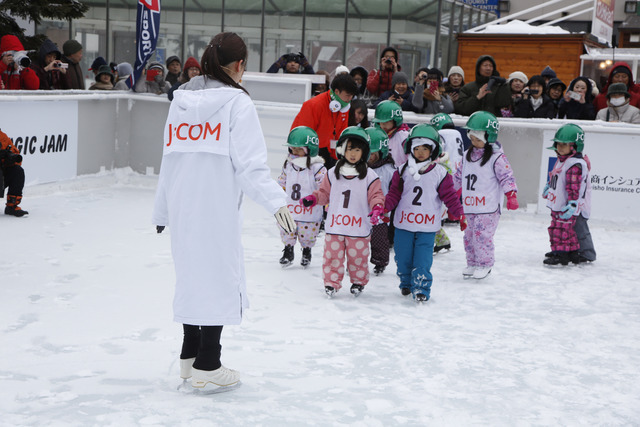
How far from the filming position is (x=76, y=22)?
1920 cm

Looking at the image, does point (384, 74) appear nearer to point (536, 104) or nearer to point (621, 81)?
point (536, 104)

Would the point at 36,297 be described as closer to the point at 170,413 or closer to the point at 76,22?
the point at 170,413

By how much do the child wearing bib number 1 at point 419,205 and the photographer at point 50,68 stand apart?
6.00 meters

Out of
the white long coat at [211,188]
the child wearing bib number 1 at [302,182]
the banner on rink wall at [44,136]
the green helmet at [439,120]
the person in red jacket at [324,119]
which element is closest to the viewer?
the white long coat at [211,188]

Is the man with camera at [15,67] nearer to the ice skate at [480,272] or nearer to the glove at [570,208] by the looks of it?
the ice skate at [480,272]

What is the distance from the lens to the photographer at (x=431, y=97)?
9.59 m

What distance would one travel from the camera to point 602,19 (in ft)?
50.3

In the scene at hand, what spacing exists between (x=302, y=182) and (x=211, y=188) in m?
3.01

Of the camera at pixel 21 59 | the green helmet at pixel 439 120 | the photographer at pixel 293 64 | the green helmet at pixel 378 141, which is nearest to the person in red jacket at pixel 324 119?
the green helmet at pixel 439 120

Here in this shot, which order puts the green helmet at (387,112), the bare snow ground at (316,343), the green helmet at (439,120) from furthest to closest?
the green helmet at (439,120)
the green helmet at (387,112)
the bare snow ground at (316,343)

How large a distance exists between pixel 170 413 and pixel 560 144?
4.84 m

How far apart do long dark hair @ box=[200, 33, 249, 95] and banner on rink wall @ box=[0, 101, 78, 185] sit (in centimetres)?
571

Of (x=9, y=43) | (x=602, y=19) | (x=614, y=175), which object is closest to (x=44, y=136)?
(x=9, y=43)

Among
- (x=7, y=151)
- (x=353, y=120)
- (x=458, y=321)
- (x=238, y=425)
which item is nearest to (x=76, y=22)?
(x=7, y=151)
